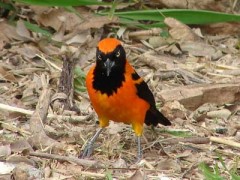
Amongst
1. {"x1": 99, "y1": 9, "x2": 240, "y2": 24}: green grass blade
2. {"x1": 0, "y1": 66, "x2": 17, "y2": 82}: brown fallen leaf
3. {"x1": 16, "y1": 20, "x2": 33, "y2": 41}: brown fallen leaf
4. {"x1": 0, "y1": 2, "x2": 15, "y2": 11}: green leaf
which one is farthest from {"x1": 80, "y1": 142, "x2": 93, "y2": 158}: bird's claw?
{"x1": 0, "y1": 2, "x2": 15, "y2": 11}: green leaf

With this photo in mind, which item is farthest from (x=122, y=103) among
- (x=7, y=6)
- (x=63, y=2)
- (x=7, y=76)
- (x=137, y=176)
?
(x=7, y=6)

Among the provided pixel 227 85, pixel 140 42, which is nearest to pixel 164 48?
pixel 140 42

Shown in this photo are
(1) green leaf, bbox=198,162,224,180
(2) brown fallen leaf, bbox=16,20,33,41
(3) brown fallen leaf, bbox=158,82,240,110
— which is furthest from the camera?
(2) brown fallen leaf, bbox=16,20,33,41

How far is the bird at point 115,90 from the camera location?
5922 millimetres

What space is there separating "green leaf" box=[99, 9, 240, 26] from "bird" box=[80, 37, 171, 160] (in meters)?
1.99

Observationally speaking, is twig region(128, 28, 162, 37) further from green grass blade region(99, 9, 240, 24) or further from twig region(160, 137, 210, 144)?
twig region(160, 137, 210, 144)

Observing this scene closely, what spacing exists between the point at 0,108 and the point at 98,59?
A: 1.08 m

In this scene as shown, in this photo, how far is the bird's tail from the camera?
6378mm

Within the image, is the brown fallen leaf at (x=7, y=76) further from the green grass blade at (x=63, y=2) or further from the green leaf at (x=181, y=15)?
the green leaf at (x=181, y=15)

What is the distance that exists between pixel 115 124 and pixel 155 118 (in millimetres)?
470

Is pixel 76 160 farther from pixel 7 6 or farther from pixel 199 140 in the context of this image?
pixel 7 6

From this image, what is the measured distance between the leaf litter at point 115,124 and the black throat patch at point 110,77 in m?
0.43

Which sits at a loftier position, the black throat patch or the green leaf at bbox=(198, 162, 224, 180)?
the black throat patch

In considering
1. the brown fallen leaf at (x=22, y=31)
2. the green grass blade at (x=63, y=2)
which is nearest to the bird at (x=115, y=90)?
the green grass blade at (x=63, y=2)
